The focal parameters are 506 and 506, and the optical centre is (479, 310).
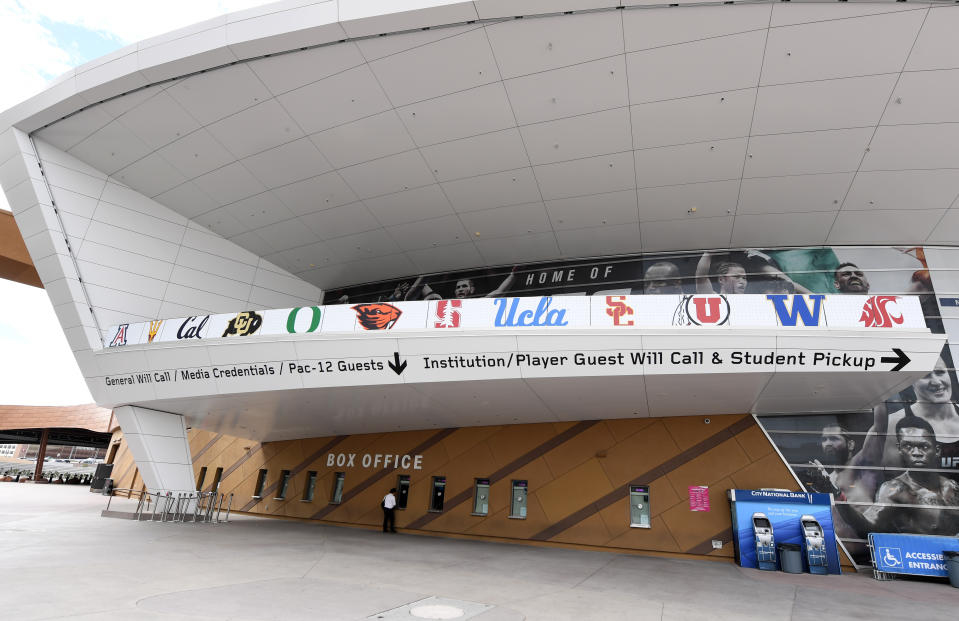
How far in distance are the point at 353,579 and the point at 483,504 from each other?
8258mm

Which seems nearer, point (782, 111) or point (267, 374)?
point (782, 111)

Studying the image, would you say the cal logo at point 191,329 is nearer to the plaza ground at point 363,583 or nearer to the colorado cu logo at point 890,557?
the plaza ground at point 363,583

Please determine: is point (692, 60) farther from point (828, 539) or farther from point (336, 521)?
point (336, 521)

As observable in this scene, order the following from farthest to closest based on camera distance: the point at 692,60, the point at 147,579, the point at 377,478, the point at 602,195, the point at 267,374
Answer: the point at 377,478 < the point at 602,195 < the point at 267,374 < the point at 692,60 < the point at 147,579

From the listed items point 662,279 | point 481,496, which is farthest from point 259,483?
point 662,279

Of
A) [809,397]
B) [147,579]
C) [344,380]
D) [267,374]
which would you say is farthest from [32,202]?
[809,397]

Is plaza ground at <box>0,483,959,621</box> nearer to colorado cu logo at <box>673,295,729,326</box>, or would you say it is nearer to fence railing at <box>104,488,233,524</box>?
fence railing at <box>104,488,233,524</box>

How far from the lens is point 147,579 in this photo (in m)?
6.74

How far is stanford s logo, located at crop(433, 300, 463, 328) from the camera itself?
10.7m

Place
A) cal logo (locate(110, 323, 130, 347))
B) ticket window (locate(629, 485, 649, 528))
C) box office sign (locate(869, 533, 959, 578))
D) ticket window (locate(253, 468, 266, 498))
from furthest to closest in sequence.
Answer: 1. ticket window (locate(253, 468, 266, 498))
2. cal logo (locate(110, 323, 130, 347))
3. ticket window (locate(629, 485, 649, 528))
4. box office sign (locate(869, 533, 959, 578))

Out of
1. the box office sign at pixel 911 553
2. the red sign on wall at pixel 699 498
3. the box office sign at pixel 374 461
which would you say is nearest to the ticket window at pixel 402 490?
the box office sign at pixel 374 461

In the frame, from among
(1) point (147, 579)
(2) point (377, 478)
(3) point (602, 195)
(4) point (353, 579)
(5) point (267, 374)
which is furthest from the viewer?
(2) point (377, 478)

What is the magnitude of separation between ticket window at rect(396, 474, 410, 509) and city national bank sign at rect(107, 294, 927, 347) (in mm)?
7529

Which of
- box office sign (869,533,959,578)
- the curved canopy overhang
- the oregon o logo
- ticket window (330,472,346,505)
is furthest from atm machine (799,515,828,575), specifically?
ticket window (330,472,346,505)
